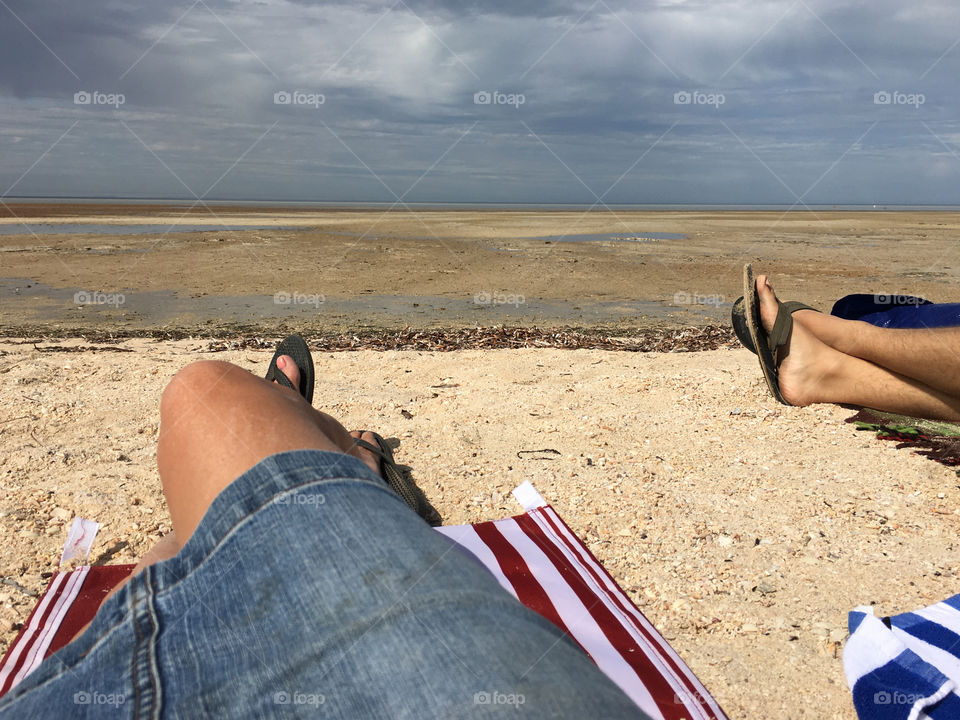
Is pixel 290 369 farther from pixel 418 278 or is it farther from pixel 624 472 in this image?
pixel 418 278

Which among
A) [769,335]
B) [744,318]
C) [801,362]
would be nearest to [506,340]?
[744,318]

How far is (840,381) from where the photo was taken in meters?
3.75

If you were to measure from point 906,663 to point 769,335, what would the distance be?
7.96ft

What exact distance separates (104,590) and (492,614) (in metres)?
1.92

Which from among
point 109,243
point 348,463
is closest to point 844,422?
point 348,463

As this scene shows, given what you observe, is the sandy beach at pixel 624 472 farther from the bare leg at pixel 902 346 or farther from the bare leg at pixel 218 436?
the bare leg at pixel 218 436

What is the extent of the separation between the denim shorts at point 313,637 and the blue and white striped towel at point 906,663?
126 centimetres

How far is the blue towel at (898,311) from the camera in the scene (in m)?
3.43

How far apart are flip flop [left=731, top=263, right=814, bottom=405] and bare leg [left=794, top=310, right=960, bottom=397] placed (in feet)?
0.48

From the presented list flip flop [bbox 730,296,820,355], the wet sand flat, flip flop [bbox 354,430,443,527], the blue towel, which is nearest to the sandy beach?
flip flop [bbox 730,296,820,355]

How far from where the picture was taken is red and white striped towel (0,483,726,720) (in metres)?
1.78

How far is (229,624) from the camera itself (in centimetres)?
92

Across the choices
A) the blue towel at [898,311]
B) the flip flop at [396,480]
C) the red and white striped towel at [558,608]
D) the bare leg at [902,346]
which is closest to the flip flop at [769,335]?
the bare leg at [902,346]

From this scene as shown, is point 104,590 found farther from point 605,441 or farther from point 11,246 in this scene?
point 11,246
